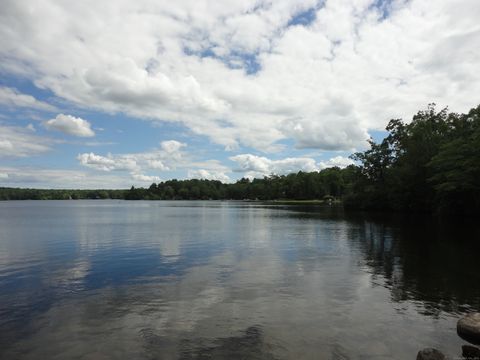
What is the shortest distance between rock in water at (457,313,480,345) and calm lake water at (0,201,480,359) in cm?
28

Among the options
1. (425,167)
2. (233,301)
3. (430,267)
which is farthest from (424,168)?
(233,301)

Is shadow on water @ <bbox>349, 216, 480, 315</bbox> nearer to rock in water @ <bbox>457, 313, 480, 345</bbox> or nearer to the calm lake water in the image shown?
the calm lake water

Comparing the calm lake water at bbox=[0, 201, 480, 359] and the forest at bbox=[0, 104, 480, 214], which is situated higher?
the forest at bbox=[0, 104, 480, 214]

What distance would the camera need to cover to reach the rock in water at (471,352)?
1097 centimetres

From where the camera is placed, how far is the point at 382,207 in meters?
99.3

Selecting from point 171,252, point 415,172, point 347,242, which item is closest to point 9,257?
point 171,252

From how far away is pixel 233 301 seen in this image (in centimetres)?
1733

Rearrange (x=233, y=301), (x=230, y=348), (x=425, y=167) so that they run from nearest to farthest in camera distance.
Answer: (x=230, y=348) → (x=233, y=301) → (x=425, y=167)

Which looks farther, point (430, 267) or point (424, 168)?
point (424, 168)

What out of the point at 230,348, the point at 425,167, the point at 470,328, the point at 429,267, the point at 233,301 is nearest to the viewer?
the point at 230,348

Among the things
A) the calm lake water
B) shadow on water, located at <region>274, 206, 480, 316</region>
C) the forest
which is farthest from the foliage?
the calm lake water

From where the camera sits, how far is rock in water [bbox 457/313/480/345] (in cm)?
1257

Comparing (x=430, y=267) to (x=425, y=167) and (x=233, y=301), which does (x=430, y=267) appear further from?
(x=425, y=167)

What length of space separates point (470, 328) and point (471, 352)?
193 centimetres
